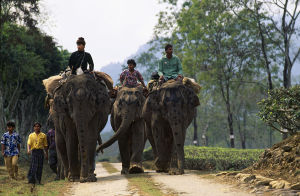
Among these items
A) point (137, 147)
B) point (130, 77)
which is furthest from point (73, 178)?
point (130, 77)

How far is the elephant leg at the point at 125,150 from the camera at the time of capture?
14602mm

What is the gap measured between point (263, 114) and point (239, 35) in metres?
25.9

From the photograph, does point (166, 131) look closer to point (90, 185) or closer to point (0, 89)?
point (90, 185)

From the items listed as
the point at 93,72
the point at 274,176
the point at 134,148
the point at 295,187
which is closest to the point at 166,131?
the point at 134,148

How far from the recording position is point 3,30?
3288 cm

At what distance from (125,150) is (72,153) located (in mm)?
2648

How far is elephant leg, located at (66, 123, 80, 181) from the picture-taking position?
12.3 metres

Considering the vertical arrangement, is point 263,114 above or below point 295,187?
above

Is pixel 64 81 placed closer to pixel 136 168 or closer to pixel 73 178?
pixel 73 178

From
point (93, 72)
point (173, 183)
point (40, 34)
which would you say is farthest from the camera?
point (40, 34)

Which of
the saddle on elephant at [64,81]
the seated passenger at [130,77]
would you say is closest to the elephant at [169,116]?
the seated passenger at [130,77]

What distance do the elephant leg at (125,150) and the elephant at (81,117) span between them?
1.90 metres

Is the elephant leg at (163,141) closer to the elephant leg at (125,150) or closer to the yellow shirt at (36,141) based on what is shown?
the elephant leg at (125,150)

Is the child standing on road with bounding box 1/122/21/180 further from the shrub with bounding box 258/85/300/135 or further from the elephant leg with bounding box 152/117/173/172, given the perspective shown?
the shrub with bounding box 258/85/300/135
